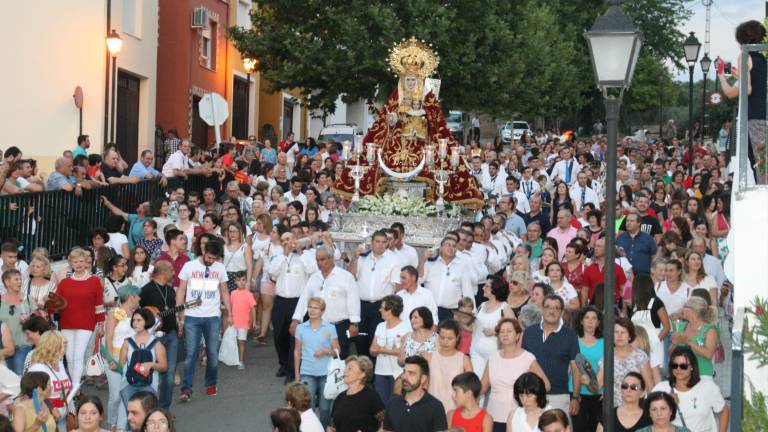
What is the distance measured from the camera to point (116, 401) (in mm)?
12773

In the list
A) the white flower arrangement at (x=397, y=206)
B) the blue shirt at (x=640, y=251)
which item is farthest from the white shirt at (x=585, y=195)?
the blue shirt at (x=640, y=251)

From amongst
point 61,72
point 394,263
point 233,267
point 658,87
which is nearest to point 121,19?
point 61,72

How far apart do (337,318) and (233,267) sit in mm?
2832

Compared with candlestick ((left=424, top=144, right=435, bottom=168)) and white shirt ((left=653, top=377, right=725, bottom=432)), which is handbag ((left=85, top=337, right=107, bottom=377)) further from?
candlestick ((left=424, top=144, right=435, bottom=168))

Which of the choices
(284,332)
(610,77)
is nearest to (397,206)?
(284,332)

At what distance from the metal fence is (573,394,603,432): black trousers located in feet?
30.1

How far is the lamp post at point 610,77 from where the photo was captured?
9.03 meters

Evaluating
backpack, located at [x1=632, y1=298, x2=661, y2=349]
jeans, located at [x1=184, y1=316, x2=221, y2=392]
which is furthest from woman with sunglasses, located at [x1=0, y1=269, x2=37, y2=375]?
backpack, located at [x1=632, y1=298, x2=661, y2=349]

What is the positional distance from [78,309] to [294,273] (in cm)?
273

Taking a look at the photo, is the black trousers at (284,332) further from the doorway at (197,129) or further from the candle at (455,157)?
the doorway at (197,129)

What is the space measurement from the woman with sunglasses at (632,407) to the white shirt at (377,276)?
5.25 metres

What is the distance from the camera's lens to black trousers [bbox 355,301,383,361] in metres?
14.7

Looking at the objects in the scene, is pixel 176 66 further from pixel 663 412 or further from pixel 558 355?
pixel 663 412

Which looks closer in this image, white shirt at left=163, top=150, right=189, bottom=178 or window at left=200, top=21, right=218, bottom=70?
white shirt at left=163, top=150, right=189, bottom=178
